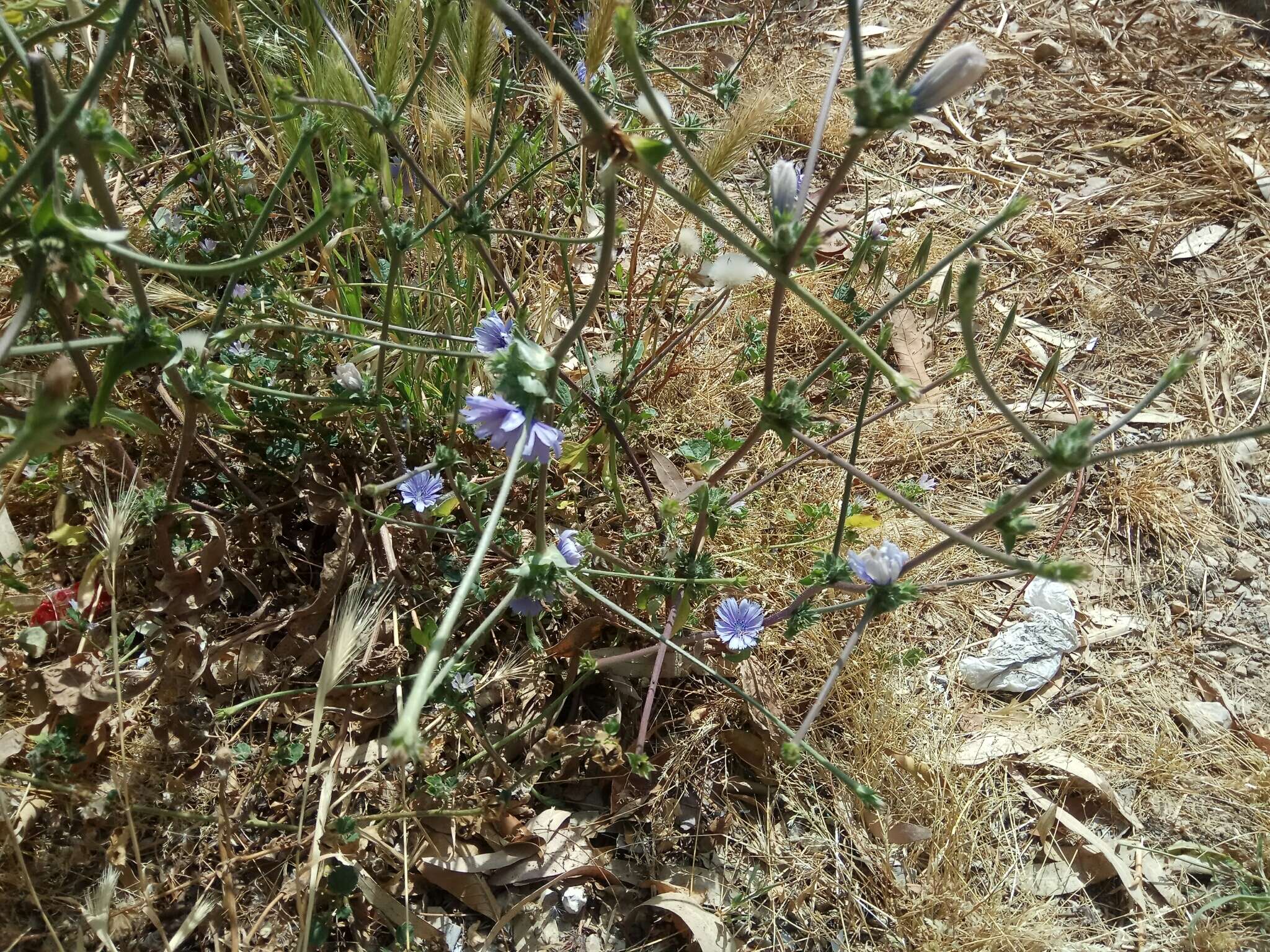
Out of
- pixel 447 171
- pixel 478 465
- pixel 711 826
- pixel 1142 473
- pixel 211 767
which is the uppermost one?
pixel 447 171

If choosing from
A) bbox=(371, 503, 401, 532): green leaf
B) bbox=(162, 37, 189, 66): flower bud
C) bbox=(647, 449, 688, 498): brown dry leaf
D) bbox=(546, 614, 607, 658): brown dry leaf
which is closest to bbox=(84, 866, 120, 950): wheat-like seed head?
bbox=(371, 503, 401, 532): green leaf

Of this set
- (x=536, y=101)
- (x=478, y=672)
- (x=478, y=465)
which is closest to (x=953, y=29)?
(x=536, y=101)

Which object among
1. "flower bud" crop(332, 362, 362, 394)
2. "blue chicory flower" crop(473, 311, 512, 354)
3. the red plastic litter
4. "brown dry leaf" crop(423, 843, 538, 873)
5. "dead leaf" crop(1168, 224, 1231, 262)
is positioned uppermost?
"blue chicory flower" crop(473, 311, 512, 354)

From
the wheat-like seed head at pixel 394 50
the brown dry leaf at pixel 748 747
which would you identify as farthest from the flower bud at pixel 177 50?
the brown dry leaf at pixel 748 747

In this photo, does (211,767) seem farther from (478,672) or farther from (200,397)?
(200,397)

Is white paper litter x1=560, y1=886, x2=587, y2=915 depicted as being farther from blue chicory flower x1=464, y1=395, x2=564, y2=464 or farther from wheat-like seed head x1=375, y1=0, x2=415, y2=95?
wheat-like seed head x1=375, y1=0, x2=415, y2=95

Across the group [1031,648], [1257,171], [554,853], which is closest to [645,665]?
[554,853]
